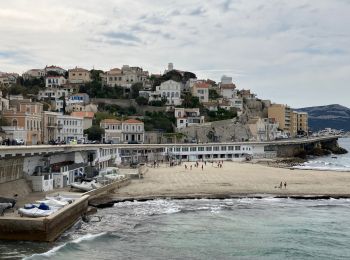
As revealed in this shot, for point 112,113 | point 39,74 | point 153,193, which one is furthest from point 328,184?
point 39,74

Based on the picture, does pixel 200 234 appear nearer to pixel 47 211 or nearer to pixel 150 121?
pixel 47 211

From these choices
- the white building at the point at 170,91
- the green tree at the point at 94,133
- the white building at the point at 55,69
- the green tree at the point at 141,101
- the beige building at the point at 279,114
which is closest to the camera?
the green tree at the point at 94,133

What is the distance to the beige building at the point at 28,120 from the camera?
212 ft

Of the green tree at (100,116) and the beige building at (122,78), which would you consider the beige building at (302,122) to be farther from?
the green tree at (100,116)

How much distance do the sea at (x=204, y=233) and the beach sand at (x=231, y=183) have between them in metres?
4.04

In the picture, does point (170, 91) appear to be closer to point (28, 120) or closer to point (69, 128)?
point (69, 128)

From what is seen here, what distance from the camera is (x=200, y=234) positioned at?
2934cm

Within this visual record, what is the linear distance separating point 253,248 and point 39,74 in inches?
5094

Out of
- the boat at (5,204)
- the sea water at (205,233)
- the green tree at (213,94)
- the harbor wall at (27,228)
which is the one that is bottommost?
the sea water at (205,233)

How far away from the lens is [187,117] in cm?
11094

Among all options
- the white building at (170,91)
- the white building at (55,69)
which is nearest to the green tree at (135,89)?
the white building at (170,91)

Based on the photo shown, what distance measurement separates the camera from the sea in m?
24.9

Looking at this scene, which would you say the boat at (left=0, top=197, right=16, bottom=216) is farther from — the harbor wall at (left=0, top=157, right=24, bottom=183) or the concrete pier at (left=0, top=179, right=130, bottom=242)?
the harbor wall at (left=0, top=157, right=24, bottom=183)

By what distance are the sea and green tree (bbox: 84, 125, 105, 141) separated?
54.2 meters
